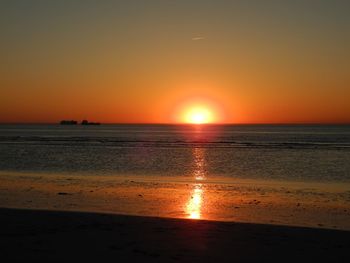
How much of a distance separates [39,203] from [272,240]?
387 inches

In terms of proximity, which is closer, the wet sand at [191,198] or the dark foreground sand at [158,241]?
the dark foreground sand at [158,241]

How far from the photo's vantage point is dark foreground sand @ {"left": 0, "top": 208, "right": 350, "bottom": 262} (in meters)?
9.73

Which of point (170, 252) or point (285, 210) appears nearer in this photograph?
point (170, 252)

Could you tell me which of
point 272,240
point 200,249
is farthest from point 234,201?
Answer: point 200,249

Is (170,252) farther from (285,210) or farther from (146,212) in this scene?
(285,210)

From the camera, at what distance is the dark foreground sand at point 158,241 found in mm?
9727

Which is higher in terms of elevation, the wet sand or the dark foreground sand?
the dark foreground sand

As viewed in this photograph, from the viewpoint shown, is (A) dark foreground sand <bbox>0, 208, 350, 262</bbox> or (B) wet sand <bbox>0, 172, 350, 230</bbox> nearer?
(A) dark foreground sand <bbox>0, 208, 350, 262</bbox>

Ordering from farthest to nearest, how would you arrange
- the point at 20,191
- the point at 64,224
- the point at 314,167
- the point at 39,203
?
the point at 314,167, the point at 20,191, the point at 39,203, the point at 64,224

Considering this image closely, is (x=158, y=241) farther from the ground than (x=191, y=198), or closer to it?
farther from the ground

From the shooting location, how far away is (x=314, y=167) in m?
34.5

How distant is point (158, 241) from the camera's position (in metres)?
11.1

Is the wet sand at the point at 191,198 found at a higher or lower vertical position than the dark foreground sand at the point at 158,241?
lower

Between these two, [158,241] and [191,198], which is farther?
[191,198]
